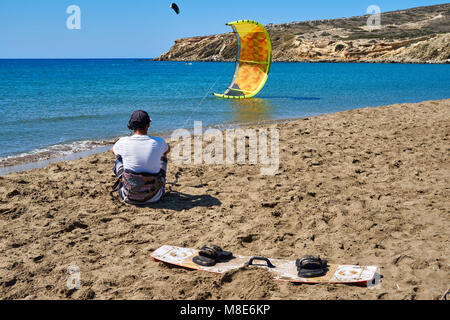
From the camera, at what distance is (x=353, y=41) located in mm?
71875

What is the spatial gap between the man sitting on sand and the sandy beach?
7.1 inches

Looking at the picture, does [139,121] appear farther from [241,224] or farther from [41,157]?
[41,157]

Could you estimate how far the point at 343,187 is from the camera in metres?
5.29

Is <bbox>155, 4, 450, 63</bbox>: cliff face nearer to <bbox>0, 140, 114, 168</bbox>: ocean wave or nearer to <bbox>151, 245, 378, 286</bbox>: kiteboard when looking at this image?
<bbox>0, 140, 114, 168</bbox>: ocean wave

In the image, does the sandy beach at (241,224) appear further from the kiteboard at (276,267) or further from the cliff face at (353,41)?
the cliff face at (353,41)

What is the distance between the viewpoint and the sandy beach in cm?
306

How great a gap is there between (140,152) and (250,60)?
14156mm

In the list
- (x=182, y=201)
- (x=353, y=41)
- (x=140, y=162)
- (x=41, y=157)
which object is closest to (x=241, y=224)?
(x=182, y=201)

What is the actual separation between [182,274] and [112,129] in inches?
339

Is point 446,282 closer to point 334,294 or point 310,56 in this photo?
point 334,294

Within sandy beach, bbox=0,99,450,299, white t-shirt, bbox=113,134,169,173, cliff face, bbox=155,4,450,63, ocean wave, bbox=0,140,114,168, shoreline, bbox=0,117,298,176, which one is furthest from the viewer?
cliff face, bbox=155,4,450,63

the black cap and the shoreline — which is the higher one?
the black cap

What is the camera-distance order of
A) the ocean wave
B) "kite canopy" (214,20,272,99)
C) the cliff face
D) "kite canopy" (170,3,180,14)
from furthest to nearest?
the cliff face < "kite canopy" (214,20,272,99) < "kite canopy" (170,3,180,14) < the ocean wave

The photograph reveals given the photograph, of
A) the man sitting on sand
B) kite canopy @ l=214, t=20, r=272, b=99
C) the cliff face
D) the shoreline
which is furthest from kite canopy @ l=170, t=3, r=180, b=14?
the cliff face
